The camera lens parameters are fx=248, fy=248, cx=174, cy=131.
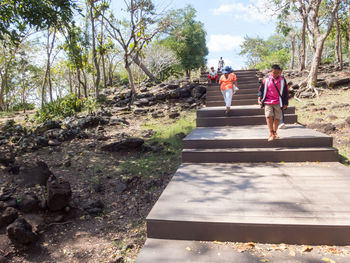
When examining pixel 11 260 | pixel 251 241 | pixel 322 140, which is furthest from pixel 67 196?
pixel 322 140

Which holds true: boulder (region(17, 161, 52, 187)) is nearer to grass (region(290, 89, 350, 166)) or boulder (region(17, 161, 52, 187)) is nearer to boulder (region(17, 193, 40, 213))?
boulder (region(17, 193, 40, 213))

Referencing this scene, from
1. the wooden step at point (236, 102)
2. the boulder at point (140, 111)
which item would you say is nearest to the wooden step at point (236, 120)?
the wooden step at point (236, 102)

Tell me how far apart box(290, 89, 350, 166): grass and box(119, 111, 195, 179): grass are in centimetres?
364

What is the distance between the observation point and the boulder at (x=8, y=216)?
11.7 feet

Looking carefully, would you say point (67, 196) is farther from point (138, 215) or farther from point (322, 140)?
point (322, 140)

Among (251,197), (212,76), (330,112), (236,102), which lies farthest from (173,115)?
(251,197)

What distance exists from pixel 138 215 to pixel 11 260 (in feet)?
5.77

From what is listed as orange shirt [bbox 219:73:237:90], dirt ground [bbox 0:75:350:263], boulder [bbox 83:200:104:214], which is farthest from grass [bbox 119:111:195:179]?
orange shirt [bbox 219:73:237:90]

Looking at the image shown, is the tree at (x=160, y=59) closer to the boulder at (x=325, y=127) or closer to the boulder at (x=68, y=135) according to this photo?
the boulder at (x=68, y=135)

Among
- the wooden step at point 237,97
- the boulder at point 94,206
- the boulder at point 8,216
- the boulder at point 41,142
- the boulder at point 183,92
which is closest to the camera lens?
the boulder at point 8,216

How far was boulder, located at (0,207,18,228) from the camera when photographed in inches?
140

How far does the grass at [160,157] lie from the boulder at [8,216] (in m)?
2.37

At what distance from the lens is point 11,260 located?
122 inches

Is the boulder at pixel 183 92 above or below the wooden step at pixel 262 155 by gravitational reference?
above
